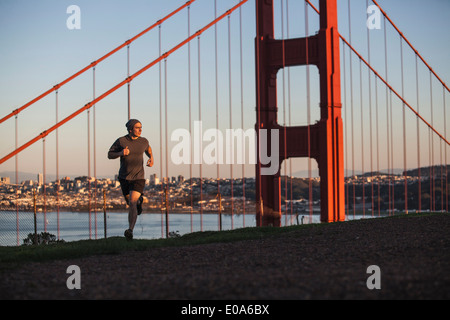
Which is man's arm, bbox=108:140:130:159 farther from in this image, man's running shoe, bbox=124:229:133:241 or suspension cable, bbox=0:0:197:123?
suspension cable, bbox=0:0:197:123

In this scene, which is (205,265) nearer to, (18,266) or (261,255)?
(261,255)

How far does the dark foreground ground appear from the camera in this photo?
5328 millimetres

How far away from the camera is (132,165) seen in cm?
1116

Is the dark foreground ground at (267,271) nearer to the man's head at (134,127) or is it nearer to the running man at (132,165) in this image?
the running man at (132,165)

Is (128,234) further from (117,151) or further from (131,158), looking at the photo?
(117,151)

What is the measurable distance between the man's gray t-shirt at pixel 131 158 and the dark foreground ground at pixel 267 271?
7.30 ft

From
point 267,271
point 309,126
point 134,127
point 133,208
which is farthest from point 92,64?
point 267,271

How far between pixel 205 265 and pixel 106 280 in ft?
4.36

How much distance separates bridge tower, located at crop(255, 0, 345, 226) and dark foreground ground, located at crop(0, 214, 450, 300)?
12835 mm

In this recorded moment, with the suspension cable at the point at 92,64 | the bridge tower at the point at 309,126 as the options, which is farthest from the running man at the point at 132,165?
the bridge tower at the point at 309,126

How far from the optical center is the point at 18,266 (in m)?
7.69

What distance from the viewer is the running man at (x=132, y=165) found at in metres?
11.1

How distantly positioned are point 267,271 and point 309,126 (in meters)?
17.1
